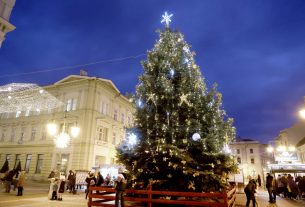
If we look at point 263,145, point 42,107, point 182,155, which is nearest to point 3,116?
point 42,107

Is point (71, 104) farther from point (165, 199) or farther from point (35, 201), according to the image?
point (165, 199)

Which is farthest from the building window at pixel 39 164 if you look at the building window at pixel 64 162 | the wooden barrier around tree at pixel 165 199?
the wooden barrier around tree at pixel 165 199

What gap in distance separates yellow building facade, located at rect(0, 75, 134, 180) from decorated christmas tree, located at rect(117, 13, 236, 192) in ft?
61.5

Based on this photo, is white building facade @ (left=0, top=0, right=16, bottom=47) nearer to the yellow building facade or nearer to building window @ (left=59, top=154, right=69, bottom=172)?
the yellow building facade

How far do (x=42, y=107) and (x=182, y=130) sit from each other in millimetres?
29288

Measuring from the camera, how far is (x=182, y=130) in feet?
41.2

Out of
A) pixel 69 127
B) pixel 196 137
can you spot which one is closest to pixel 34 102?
pixel 69 127

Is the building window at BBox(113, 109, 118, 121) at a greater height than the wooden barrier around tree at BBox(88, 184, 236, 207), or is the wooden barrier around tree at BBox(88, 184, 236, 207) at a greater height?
the building window at BBox(113, 109, 118, 121)

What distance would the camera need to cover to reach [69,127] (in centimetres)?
3247

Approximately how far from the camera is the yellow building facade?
102 ft

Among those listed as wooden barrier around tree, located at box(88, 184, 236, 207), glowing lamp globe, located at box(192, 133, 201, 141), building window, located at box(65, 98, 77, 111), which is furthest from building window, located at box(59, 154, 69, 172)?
glowing lamp globe, located at box(192, 133, 201, 141)

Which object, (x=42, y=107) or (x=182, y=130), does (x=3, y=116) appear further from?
(x=182, y=130)

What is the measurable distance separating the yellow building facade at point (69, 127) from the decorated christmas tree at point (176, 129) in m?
18.8

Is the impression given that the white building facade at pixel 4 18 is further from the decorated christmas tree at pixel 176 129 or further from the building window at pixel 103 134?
the building window at pixel 103 134
